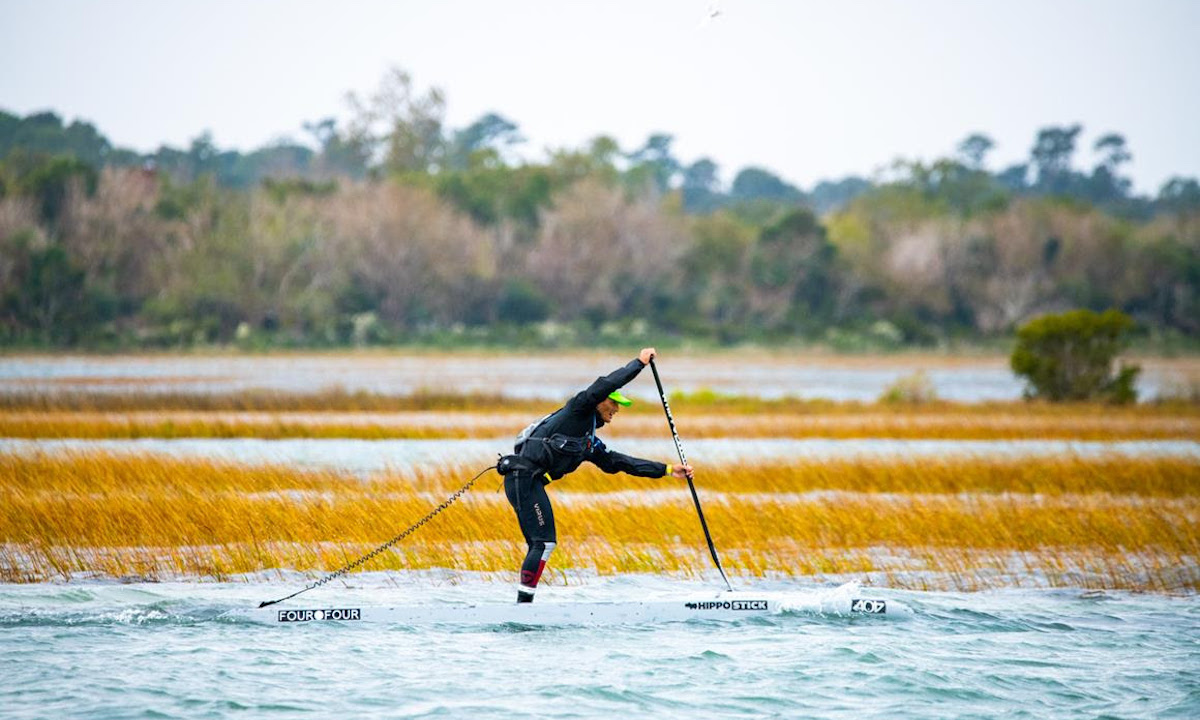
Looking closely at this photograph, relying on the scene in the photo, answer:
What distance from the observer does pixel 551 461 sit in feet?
53.3

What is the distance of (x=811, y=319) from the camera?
105938 mm

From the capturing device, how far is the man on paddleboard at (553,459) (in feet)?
52.8

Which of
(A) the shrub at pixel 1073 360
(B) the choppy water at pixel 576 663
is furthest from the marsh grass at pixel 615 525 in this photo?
(A) the shrub at pixel 1073 360

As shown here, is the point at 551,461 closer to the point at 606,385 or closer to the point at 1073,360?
the point at 606,385

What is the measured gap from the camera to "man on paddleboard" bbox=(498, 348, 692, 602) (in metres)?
16.1

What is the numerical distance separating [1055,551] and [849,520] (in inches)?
128

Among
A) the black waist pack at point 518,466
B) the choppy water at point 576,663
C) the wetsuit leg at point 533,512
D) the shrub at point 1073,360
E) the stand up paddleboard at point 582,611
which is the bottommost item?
the choppy water at point 576,663

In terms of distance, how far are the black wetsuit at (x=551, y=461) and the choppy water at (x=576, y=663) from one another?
126 cm

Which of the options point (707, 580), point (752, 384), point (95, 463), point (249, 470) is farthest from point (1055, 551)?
point (752, 384)

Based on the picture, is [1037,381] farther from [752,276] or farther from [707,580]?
[752,276]

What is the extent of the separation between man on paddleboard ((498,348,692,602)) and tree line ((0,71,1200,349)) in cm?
7423

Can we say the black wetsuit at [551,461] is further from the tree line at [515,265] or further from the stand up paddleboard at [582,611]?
the tree line at [515,265]

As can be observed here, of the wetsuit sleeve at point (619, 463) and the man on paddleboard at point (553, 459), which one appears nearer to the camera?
the man on paddleboard at point (553, 459)

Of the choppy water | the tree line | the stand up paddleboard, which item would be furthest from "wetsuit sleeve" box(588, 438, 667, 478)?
the tree line
